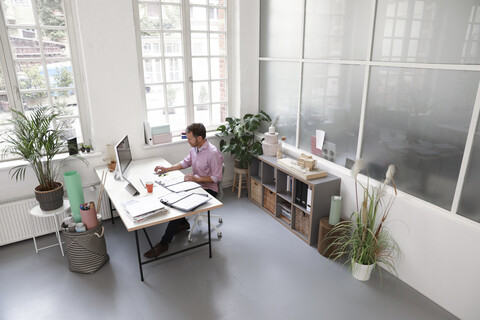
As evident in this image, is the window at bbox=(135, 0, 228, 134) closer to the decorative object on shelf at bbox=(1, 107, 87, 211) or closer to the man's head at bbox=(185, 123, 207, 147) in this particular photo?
the man's head at bbox=(185, 123, 207, 147)

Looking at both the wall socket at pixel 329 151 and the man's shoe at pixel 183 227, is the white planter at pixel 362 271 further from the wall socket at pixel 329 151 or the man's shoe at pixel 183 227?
the man's shoe at pixel 183 227

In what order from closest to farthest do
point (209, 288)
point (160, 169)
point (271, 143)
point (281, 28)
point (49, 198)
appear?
point (209, 288)
point (49, 198)
point (160, 169)
point (281, 28)
point (271, 143)

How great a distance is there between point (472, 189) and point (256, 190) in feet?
9.20

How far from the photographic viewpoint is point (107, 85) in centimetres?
421

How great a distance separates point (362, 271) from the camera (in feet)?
11.0

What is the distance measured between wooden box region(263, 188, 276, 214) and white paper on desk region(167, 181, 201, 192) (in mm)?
1354

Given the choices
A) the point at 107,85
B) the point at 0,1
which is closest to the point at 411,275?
the point at 107,85

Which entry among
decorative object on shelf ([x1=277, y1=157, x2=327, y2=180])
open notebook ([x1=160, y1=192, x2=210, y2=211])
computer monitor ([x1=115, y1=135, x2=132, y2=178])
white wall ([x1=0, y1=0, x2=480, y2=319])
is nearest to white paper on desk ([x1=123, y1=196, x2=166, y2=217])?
open notebook ([x1=160, y1=192, x2=210, y2=211])

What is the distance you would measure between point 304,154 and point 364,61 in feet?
4.18

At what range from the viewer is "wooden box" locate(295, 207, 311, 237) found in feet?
13.2

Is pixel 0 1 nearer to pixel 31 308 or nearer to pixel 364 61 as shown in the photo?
pixel 31 308

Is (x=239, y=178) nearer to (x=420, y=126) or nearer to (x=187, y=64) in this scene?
(x=187, y=64)

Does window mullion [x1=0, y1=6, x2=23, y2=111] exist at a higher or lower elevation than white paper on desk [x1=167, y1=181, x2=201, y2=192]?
higher

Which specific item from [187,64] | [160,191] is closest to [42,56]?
[187,64]
